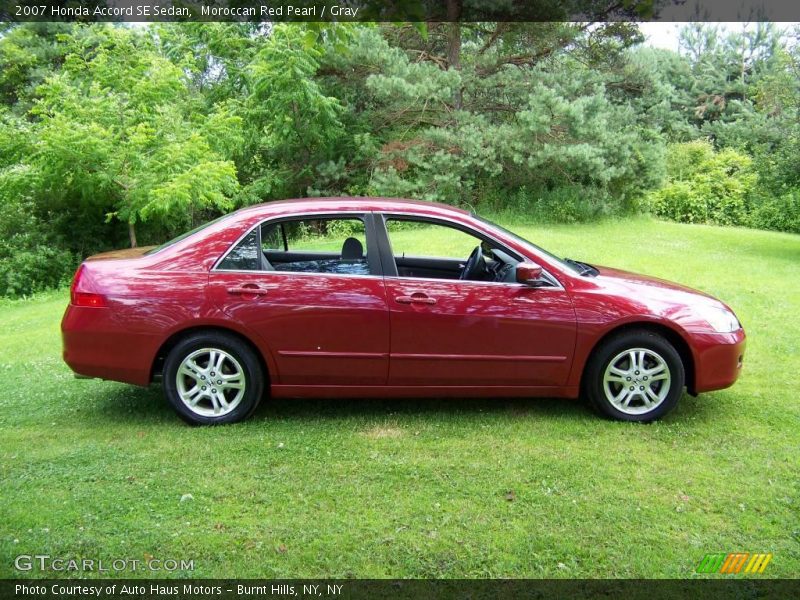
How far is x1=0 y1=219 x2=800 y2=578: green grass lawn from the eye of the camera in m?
3.13

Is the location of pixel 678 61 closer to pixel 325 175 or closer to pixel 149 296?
pixel 325 175

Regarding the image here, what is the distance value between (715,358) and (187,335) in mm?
3603

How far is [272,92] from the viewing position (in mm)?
19938

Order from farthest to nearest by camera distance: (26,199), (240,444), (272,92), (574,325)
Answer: (272,92), (26,199), (574,325), (240,444)

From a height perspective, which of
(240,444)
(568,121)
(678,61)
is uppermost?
(678,61)

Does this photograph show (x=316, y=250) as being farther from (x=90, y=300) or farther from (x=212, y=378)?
(x=90, y=300)

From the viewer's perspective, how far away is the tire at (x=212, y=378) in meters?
4.56

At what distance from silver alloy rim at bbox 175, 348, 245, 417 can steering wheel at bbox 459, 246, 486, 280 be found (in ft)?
5.94

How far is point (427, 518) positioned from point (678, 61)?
39.2 m

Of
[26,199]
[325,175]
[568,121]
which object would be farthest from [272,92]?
[568,121]

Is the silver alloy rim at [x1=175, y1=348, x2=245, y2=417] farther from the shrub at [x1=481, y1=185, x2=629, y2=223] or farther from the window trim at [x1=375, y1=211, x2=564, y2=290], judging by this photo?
the shrub at [x1=481, y1=185, x2=629, y2=223]

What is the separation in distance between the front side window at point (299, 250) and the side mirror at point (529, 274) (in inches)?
40.7

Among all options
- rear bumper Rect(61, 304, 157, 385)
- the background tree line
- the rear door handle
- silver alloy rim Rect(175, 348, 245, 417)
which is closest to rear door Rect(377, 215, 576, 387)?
the rear door handle

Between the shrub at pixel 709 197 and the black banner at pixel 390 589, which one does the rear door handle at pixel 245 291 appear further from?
the shrub at pixel 709 197
